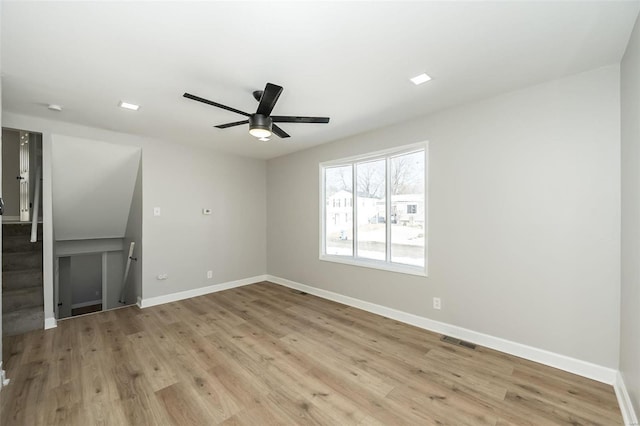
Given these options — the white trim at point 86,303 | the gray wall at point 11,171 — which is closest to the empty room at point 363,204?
the gray wall at point 11,171

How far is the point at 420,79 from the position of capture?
92.1 inches

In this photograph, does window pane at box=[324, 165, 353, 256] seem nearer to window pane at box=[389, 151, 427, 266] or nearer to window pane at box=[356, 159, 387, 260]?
window pane at box=[356, 159, 387, 260]

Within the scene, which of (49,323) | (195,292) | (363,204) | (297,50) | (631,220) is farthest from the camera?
(195,292)

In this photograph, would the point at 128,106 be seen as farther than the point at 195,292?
No

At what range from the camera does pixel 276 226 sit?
17.6ft

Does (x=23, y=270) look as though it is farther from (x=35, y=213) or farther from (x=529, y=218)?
(x=529, y=218)

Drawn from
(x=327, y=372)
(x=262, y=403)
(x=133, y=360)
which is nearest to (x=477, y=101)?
(x=327, y=372)

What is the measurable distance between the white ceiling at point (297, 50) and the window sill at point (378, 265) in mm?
1930

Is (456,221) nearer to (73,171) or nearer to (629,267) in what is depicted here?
(629,267)

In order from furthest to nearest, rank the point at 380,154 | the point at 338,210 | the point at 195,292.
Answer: the point at 195,292
the point at 338,210
the point at 380,154

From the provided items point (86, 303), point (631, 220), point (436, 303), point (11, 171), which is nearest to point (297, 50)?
point (631, 220)

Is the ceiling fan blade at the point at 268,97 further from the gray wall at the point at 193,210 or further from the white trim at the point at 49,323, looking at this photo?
the white trim at the point at 49,323

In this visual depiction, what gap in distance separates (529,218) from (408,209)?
4.20 ft

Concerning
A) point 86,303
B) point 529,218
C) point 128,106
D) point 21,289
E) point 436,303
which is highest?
point 128,106
